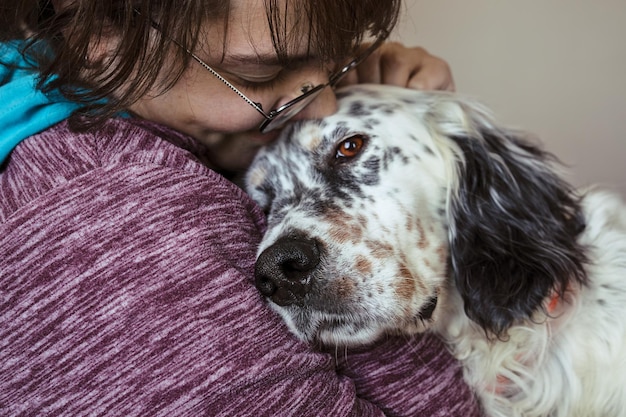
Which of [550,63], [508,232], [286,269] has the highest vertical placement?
[286,269]

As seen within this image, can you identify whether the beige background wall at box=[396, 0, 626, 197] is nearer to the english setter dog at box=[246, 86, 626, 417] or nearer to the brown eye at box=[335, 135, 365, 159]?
the english setter dog at box=[246, 86, 626, 417]

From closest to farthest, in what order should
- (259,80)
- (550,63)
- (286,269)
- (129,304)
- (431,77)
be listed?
(129,304), (286,269), (259,80), (431,77), (550,63)

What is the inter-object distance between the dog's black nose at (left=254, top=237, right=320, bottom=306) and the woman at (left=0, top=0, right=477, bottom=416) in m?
0.03

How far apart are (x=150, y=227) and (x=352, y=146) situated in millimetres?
574

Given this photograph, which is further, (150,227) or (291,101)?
(291,101)

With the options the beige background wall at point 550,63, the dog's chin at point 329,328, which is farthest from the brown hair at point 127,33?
the beige background wall at point 550,63

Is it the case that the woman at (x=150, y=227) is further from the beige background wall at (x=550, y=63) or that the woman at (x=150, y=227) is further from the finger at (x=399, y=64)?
the beige background wall at (x=550, y=63)

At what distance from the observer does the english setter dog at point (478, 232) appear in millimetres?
1356

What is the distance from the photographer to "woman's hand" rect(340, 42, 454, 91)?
174 centimetres

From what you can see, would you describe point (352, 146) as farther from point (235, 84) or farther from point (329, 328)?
point (329, 328)

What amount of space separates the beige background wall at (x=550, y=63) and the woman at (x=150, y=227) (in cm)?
175

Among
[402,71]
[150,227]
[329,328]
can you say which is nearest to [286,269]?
[329,328]

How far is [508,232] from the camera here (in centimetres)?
144

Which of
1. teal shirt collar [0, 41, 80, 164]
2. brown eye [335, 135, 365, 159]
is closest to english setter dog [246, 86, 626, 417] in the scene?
brown eye [335, 135, 365, 159]
